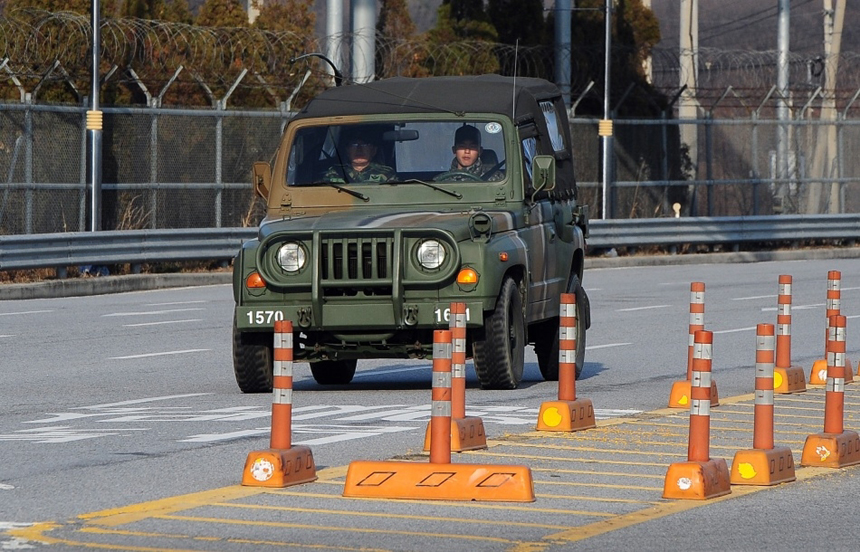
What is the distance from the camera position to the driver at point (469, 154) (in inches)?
597

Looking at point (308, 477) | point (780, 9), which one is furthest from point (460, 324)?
point (780, 9)

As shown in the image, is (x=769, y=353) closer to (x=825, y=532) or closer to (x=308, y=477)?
(x=825, y=532)

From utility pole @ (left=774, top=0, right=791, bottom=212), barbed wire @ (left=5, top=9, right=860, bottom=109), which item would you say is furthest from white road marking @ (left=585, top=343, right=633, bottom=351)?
utility pole @ (left=774, top=0, right=791, bottom=212)

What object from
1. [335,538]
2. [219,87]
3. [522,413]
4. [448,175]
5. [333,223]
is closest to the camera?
[335,538]

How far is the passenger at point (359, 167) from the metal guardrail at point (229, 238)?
11.5 meters

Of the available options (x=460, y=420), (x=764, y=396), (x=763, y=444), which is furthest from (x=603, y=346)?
(x=764, y=396)

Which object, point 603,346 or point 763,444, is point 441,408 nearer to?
point 763,444

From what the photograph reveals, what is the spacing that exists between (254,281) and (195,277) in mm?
15187

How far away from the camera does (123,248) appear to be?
28062 mm

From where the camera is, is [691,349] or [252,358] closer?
[691,349]

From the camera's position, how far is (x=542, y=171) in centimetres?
1485

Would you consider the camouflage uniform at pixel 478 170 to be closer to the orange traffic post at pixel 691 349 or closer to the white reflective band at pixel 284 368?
the orange traffic post at pixel 691 349

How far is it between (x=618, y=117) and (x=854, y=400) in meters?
25.7

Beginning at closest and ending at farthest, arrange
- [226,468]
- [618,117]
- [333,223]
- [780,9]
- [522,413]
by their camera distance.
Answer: [226,468] → [522,413] → [333,223] → [618,117] → [780,9]
